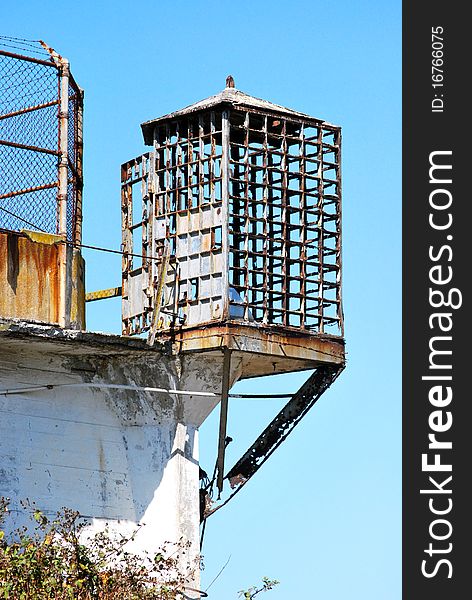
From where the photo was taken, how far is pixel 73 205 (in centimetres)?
2077

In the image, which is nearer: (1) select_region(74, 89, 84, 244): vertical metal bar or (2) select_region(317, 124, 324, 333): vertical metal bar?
(1) select_region(74, 89, 84, 244): vertical metal bar

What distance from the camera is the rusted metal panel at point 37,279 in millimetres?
19672

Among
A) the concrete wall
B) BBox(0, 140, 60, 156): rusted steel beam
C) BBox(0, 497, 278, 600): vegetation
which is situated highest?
BBox(0, 140, 60, 156): rusted steel beam

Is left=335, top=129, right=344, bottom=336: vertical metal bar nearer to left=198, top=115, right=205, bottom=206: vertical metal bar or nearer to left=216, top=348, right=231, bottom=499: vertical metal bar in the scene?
left=216, top=348, right=231, bottom=499: vertical metal bar

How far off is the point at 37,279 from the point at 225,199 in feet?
8.43

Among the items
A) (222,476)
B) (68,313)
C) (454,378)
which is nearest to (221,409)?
(222,476)

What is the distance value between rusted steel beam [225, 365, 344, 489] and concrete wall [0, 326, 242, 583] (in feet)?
2.63

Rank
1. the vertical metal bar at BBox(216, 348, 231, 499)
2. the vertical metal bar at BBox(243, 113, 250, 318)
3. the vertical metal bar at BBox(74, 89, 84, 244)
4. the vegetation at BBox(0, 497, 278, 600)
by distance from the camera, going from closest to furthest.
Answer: the vegetation at BBox(0, 497, 278, 600)
the vertical metal bar at BBox(243, 113, 250, 318)
the vertical metal bar at BBox(216, 348, 231, 499)
the vertical metal bar at BBox(74, 89, 84, 244)

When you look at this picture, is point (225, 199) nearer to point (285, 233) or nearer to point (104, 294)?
point (285, 233)

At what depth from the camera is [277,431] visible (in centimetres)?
2223

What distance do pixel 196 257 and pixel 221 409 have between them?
1979 mm

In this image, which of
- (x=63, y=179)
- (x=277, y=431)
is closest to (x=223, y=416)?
(x=277, y=431)

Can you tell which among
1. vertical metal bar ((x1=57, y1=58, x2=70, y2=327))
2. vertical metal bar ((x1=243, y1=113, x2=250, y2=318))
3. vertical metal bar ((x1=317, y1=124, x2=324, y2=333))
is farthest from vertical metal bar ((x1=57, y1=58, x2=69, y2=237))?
vertical metal bar ((x1=317, y1=124, x2=324, y2=333))

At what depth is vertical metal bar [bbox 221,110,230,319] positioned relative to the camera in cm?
2047
